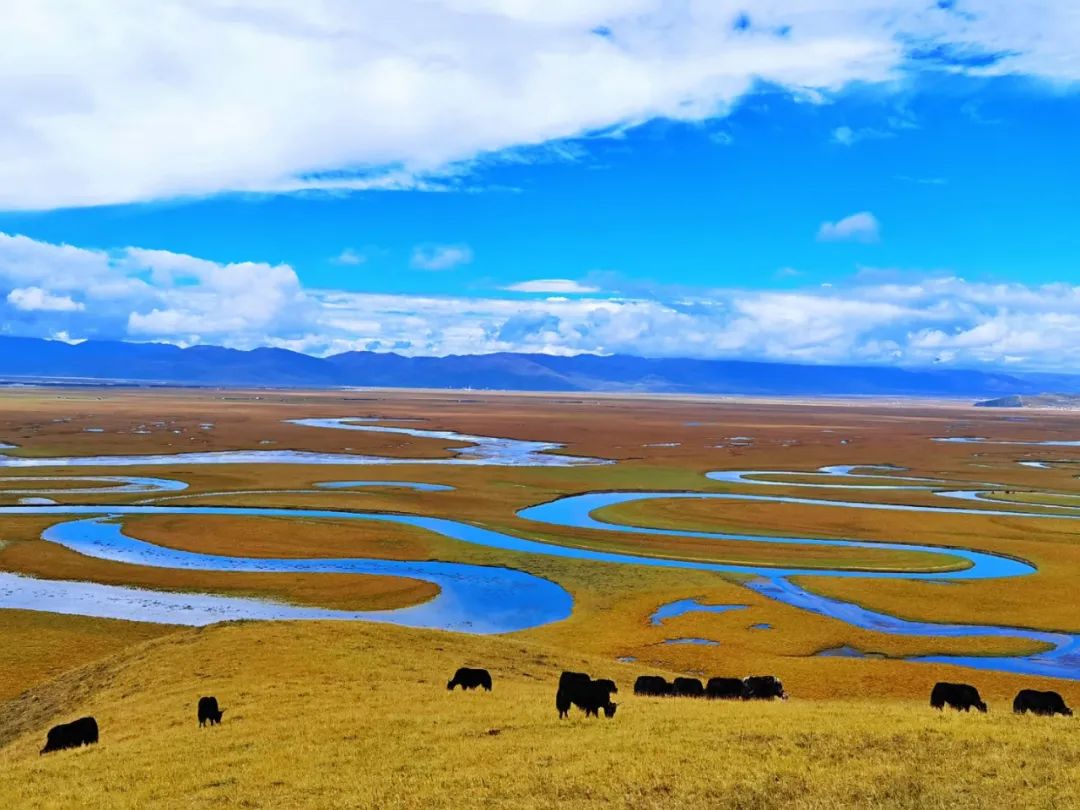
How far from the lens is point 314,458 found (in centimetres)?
11394

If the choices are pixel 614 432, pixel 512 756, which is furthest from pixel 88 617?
pixel 614 432

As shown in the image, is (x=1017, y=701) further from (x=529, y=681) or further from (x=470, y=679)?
(x=470, y=679)

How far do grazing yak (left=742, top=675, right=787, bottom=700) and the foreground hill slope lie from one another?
2.48 metres

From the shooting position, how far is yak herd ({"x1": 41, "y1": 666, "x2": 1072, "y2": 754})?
2102 cm

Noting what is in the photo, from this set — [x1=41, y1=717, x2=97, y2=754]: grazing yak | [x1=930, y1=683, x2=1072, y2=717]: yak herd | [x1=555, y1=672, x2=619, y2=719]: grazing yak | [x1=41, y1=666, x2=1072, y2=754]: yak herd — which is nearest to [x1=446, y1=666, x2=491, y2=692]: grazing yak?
[x1=41, y1=666, x2=1072, y2=754]: yak herd

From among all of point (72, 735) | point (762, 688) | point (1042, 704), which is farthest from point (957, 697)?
point (72, 735)

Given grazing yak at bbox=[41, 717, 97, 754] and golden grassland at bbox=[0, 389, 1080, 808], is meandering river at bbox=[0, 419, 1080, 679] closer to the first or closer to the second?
golden grassland at bbox=[0, 389, 1080, 808]

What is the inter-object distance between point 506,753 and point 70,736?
11373mm

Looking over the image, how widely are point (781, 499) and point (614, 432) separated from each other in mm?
87376

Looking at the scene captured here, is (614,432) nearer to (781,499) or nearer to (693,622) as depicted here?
(781,499)

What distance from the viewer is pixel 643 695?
1003 inches

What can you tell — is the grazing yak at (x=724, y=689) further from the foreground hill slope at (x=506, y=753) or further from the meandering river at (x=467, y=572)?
the meandering river at (x=467, y=572)

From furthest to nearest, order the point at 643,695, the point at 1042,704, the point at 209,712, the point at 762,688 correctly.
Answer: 1. the point at 762,688
2. the point at 643,695
3. the point at 1042,704
4. the point at 209,712

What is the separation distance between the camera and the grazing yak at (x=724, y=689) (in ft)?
83.9
